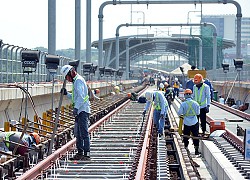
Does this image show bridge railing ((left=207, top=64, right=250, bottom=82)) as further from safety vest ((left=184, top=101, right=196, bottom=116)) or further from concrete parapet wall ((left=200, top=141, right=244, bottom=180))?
safety vest ((left=184, top=101, right=196, bottom=116))

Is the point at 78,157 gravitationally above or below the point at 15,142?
below

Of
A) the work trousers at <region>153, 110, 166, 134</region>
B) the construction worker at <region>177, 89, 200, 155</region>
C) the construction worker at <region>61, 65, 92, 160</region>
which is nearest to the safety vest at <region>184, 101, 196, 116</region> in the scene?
the construction worker at <region>177, 89, 200, 155</region>

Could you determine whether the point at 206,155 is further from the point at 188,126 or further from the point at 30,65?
the point at 30,65

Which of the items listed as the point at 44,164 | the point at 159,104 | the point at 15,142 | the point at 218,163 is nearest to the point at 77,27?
the point at 159,104

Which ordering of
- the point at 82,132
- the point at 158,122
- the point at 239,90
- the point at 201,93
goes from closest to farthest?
the point at 82,132 → the point at 201,93 → the point at 158,122 → the point at 239,90

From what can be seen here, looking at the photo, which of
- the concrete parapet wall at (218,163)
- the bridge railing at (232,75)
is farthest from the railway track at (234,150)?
the bridge railing at (232,75)

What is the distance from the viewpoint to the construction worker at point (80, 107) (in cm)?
1305

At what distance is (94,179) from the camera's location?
11492 millimetres

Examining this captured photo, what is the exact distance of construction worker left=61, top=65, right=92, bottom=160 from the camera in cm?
1305

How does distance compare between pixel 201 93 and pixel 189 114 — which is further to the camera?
pixel 201 93

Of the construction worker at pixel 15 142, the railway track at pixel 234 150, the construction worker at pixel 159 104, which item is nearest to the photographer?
the construction worker at pixel 15 142

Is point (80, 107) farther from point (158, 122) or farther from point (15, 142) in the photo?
point (158, 122)

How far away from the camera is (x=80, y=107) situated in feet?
43.4

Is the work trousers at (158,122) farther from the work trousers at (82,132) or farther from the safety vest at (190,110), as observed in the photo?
the work trousers at (82,132)
